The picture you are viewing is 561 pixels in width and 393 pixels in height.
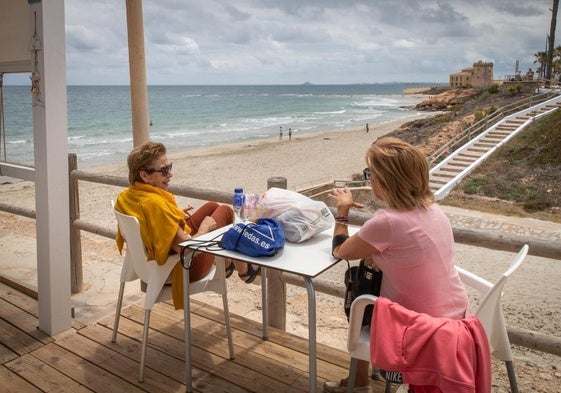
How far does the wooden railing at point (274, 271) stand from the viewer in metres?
2.40

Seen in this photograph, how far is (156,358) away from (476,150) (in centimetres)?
1985

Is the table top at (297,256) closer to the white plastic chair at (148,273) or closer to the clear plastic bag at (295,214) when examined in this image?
the clear plastic bag at (295,214)

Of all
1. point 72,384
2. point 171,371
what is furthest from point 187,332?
point 72,384

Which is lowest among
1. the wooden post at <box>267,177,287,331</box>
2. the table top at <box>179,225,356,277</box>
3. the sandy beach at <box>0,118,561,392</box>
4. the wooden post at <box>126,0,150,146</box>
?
the sandy beach at <box>0,118,561,392</box>

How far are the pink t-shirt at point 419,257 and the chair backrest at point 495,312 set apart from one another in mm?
113

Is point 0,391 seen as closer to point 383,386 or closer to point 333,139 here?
point 383,386

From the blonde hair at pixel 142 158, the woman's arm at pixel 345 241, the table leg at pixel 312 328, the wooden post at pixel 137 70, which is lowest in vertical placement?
the table leg at pixel 312 328

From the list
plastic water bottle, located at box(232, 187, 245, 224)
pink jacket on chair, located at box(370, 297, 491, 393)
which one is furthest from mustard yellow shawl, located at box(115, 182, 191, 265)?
pink jacket on chair, located at box(370, 297, 491, 393)

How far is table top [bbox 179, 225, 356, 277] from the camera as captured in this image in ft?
6.71

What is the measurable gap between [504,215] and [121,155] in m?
21.1

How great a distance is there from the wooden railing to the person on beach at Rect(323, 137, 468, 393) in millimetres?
677

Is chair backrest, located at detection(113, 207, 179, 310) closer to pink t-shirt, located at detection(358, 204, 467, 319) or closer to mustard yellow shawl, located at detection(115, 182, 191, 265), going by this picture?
mustard yellow shawl, located at detection(115, 182, 191, 265)

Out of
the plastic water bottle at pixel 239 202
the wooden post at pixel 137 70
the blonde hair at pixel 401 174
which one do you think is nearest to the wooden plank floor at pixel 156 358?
the plastic water bottle at pixel 239 202

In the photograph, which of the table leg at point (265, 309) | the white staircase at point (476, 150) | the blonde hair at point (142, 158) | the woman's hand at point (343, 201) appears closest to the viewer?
the woman's hand at point (343, 201)
